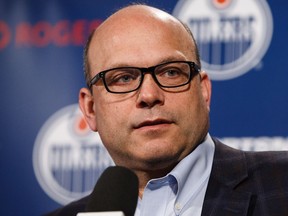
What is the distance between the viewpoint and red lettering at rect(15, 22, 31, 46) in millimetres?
Result: 2227

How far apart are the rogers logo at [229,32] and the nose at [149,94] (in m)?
0.81

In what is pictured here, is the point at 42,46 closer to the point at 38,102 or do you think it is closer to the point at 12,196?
the point at 38,102

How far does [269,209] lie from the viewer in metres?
1.17

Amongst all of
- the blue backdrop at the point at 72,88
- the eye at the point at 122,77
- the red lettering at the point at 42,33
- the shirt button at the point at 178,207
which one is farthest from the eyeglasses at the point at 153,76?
the red lettering at the point at 42,33

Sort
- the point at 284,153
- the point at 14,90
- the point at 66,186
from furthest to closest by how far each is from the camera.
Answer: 1. the point at 14,90
2. the point at 66,186
3. the point at 284,153

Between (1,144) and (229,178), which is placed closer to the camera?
(229,178)

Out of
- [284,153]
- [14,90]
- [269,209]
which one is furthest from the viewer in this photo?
[14,90]

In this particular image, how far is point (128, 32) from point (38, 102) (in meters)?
0.97

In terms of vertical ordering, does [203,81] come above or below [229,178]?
above

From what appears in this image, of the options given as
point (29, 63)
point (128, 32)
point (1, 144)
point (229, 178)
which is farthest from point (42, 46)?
point (229, 178)

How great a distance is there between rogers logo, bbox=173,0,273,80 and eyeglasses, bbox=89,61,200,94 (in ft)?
2.35

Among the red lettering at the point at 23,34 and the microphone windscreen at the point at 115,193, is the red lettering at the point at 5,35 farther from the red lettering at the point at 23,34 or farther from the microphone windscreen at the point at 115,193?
the microphone windscreen at the point at 115,193

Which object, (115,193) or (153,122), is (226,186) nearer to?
(153,122)

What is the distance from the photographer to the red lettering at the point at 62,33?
218 cm
